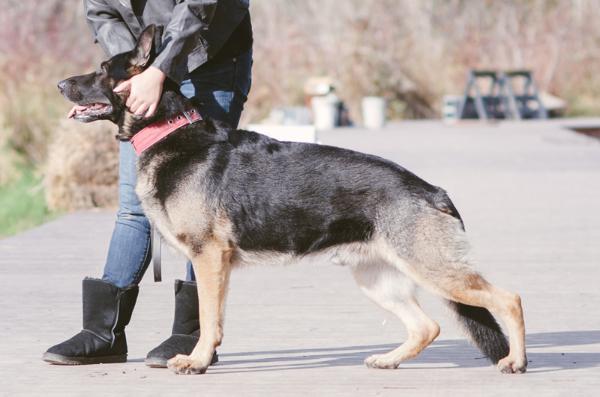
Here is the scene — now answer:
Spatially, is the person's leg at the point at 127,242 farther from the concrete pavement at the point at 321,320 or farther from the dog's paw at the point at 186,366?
the dog's paw at the point at 186,366

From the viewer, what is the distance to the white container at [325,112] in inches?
887

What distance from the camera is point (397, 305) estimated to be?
5.55m

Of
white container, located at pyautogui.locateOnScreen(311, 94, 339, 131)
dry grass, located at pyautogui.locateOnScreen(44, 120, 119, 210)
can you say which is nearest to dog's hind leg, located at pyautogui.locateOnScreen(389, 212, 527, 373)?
dry grass, located at pyautogui.locateOnScreen(44, 120, 119, 210)

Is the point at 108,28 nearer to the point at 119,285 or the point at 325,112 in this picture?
the point at 119,285

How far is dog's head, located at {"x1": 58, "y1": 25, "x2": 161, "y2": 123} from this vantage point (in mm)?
5125

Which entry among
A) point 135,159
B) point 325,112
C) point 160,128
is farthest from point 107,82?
point 325,112

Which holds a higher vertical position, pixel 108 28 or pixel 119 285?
pixel 108 28

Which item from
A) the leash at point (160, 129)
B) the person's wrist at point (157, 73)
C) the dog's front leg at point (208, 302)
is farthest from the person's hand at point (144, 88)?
the dog's front leg at point (208, 302)

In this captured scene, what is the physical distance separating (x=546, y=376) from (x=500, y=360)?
0.19 m

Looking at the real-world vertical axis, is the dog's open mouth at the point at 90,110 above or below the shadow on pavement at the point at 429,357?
above

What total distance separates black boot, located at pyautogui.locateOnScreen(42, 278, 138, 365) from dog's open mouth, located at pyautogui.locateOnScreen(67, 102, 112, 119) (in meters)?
0.81

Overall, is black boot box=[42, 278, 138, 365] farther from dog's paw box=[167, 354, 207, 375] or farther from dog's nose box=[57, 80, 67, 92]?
dog's nose box=[57, 80, 67, 92]

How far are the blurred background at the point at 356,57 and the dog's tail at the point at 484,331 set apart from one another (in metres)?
10.9

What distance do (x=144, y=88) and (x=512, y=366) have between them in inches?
73.6
